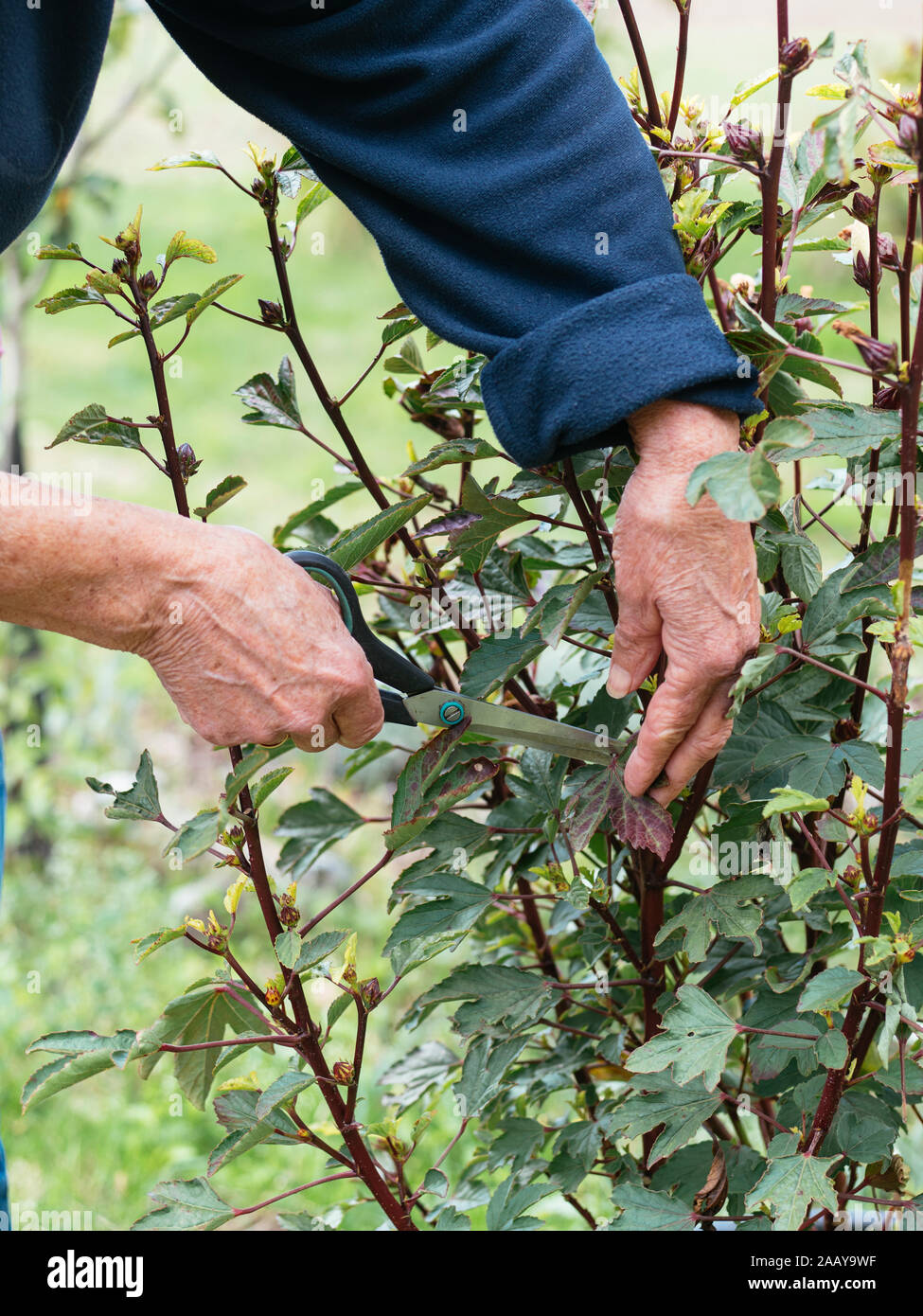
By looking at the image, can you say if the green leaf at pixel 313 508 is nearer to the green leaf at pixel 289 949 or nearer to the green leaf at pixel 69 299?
the green leaf at pixel 69 299

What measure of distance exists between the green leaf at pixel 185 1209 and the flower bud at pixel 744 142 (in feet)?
1.91

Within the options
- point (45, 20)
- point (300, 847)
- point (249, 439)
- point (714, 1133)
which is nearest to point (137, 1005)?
point (300, 847)

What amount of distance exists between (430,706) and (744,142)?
61 centimetres

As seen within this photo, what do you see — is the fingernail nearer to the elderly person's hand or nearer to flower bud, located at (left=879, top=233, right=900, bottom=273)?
the elderly person's hand

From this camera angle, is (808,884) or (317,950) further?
(317,950)

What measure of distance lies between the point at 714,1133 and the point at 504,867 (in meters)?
0.40

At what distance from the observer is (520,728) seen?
4.09ft

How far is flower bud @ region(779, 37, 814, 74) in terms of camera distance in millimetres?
938

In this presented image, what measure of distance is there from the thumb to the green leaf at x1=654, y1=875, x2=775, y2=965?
8.2 inches

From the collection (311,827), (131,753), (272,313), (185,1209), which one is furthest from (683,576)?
(131,753)

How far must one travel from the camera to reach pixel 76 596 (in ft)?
3.67

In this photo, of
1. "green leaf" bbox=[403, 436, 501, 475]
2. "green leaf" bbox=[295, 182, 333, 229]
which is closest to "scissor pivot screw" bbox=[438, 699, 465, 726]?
"green leaf" bbox=[403, 436, 501, 475]

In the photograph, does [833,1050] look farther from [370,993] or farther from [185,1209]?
[185,1209]

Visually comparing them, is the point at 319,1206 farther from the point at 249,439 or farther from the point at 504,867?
the point at 249,439
